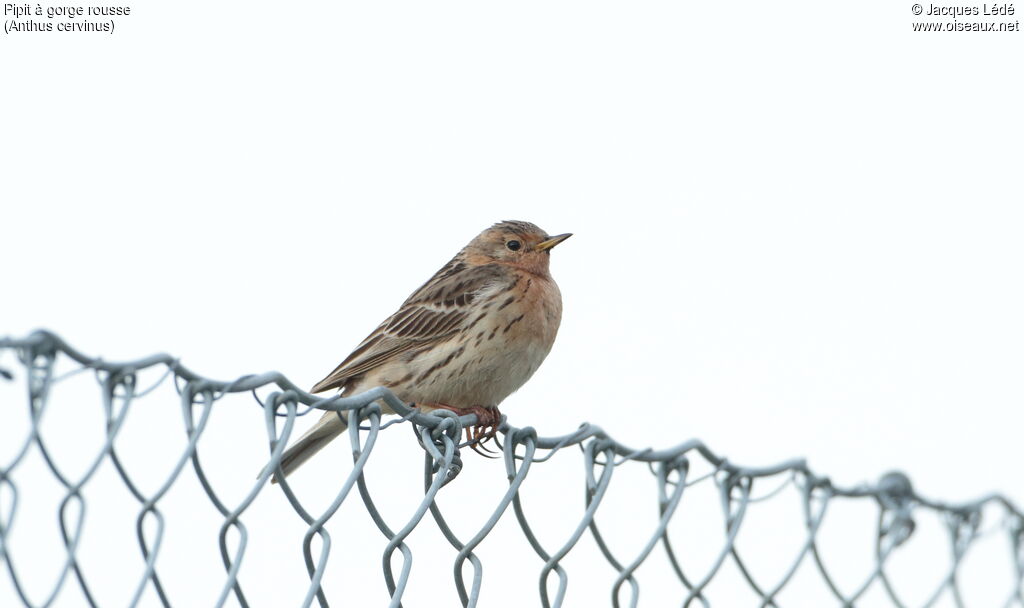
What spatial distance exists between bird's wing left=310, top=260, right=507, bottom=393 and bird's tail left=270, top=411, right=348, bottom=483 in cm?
77

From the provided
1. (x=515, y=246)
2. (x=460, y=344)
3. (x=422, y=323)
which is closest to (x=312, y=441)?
(x=460, y=344)

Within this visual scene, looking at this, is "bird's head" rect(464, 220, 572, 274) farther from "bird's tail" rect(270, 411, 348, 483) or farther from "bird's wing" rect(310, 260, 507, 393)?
"bird's tail" rect(270, 411, 348, 483)

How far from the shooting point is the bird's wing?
8336mm

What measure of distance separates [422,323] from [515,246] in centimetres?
117

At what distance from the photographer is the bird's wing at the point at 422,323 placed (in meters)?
8.34

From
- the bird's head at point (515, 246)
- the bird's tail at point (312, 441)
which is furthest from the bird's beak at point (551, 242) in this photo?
the bird's tail at point (312, 441)

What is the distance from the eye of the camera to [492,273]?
876cm

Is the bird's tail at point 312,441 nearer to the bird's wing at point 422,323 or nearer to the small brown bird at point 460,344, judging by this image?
the small brown bird at point 460,344

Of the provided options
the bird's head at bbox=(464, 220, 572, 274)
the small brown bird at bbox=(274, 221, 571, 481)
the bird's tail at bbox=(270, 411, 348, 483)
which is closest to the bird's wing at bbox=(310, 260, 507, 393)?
the small brown bird at bbox=(274, 221, 571, 481)

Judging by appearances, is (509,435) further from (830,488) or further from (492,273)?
(492,273)

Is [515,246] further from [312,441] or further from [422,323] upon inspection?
[312,441]

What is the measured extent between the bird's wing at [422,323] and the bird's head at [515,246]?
318 mm

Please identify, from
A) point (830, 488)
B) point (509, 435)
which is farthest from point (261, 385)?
point (830, 488)

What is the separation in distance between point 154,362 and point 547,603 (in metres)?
1.76
